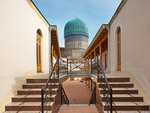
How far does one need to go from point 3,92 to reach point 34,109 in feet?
3.88

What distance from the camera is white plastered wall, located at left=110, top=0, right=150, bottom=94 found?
315 cm

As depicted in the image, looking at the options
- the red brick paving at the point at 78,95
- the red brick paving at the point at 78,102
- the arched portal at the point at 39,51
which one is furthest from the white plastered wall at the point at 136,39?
the arched portal at the point at 39,51

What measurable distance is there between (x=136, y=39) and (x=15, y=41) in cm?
496


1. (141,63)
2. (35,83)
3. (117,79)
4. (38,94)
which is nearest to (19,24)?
(35,83)

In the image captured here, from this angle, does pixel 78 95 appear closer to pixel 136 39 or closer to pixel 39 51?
pixel 39 51

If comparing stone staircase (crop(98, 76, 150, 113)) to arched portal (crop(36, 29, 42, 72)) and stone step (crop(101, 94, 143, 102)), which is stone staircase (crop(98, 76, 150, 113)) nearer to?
stone step (crop(101, 94, 143, 102))

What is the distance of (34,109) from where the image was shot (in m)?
2.92

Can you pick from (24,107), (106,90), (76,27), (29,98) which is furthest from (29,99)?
(76,27)

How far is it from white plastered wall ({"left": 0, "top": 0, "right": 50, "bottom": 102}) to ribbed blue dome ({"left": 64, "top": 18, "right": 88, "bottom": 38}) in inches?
1019

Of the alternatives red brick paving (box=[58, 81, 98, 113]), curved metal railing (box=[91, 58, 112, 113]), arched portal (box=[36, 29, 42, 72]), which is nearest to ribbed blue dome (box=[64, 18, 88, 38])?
red brick paving (box=[58, 81, 98, 113])

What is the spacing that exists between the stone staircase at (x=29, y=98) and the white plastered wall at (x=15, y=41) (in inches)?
15.9

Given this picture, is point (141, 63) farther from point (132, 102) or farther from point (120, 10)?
point (120, 10)

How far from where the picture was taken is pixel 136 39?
378 centimetres

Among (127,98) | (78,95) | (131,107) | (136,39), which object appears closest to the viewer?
(131,107)
